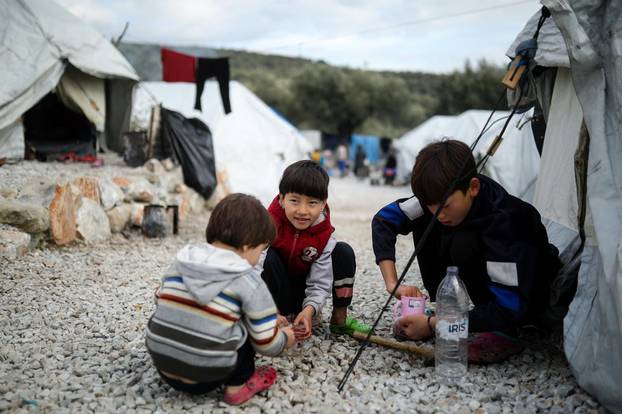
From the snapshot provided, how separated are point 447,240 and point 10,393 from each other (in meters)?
2.26

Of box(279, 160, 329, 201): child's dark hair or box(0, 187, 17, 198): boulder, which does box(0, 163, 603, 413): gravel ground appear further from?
box(0, 187, 17, 198): boulder

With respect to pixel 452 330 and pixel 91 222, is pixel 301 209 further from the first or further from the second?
pixel 91 222

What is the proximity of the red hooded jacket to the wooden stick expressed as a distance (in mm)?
528

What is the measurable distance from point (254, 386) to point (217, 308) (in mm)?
513

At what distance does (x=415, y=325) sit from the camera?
9.57 feet

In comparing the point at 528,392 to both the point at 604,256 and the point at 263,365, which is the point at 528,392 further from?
the point at 263,365

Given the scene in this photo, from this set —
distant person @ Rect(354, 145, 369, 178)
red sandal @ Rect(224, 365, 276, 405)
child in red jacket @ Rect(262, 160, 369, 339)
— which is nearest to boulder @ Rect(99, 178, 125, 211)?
child in red jacket @ Rect(262, 160, 369, 339)

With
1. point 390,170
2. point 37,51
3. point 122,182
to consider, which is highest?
point 37,51

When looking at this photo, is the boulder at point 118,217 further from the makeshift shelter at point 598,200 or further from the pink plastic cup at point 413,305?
the makeshift shelter at point 598,200

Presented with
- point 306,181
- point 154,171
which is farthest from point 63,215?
point 306,181

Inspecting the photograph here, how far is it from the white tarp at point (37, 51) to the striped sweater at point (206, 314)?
20.9 ft

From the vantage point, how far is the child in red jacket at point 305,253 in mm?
2881

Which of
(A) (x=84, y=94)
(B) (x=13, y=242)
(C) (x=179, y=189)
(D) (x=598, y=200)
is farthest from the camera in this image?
(A) (x=84, y=94)

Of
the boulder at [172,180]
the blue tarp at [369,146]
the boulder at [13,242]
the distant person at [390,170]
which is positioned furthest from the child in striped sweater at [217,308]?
the blue tarp at [369,146]
